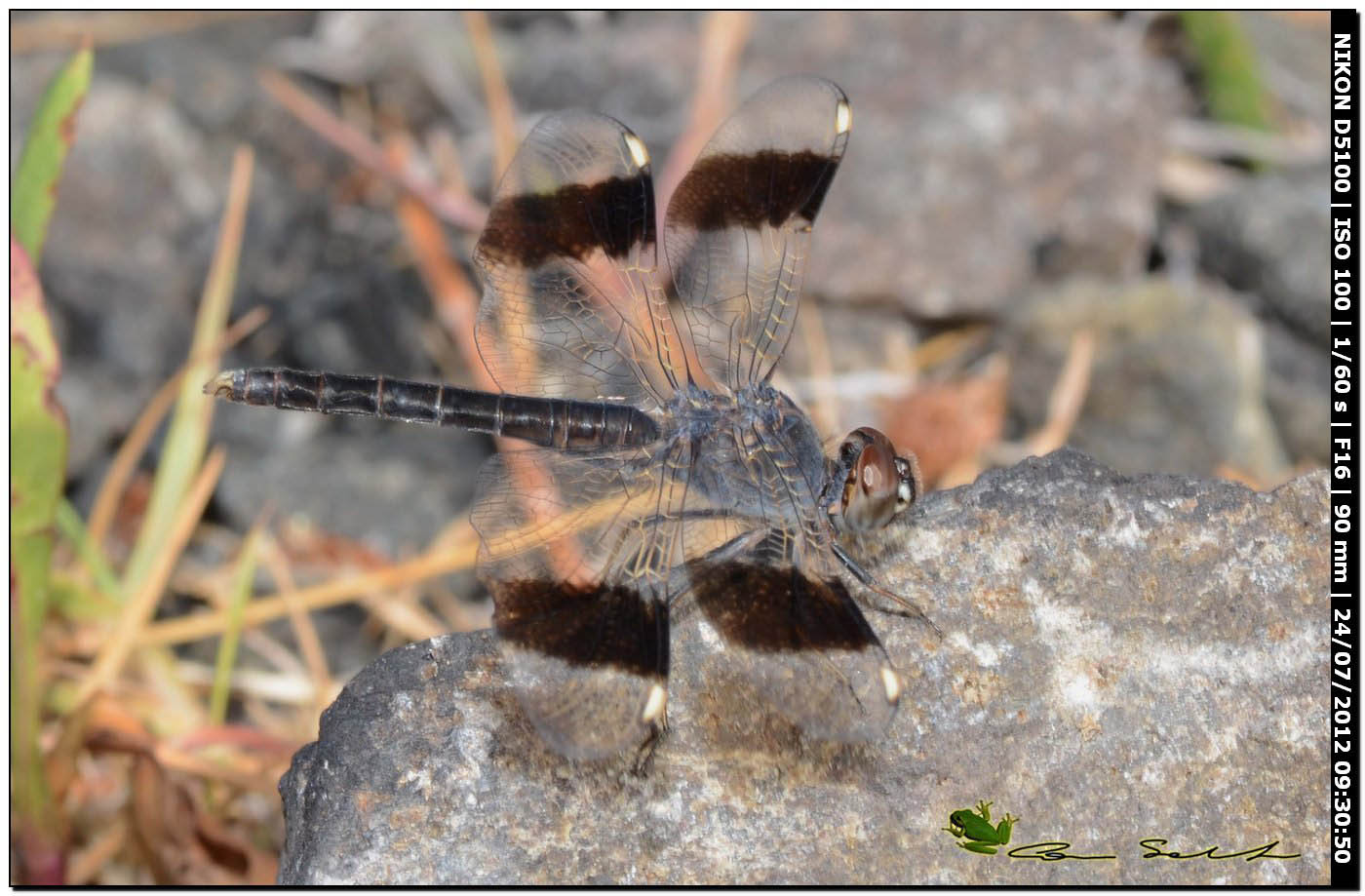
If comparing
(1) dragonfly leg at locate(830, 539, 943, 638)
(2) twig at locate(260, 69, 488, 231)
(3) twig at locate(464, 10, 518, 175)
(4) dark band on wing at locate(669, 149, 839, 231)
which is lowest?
(1) dragonfly leg at locate(830, 539, 943, 638)

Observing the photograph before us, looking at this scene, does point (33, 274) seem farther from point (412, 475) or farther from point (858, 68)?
point (858, 68)

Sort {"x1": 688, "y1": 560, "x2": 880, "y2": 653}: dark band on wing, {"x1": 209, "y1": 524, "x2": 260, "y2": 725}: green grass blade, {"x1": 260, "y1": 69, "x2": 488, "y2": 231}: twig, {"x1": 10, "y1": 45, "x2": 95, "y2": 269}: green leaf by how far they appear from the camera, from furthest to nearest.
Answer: {"x1": 260, "y1": 69, "x2": 488, "y2": 231}: twig
{"x1": 209, "y1": 524, "x2": 260, "y2": 725}: green grass blade
{"x1": 10, "y1": 45, "x2": 95, "y2": 269}: green leaf
{"x1": 688, "y1": 560, "x2": 880, "y2": 653}: dark band on wing

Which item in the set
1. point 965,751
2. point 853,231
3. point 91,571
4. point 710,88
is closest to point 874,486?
point 965,751

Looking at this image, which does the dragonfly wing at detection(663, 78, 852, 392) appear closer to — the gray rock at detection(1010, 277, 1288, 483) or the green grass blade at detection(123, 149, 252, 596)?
the green grass blade at detection(123, 149, 252, 596)

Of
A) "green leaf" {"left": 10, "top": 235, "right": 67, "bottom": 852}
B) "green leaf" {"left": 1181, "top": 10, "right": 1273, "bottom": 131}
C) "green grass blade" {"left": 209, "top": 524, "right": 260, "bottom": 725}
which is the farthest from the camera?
"green leaf" {"left": 1181, "top": 10, "right": 1273, "bottom": 131}

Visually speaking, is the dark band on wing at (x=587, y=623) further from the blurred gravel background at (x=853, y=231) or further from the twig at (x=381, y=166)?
the twig at (x=381, y=166)

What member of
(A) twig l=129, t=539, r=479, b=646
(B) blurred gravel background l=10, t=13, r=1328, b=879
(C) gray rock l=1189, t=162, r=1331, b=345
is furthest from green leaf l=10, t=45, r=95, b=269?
(C) gray rock l=1189, t=162, r=1331, b=345
